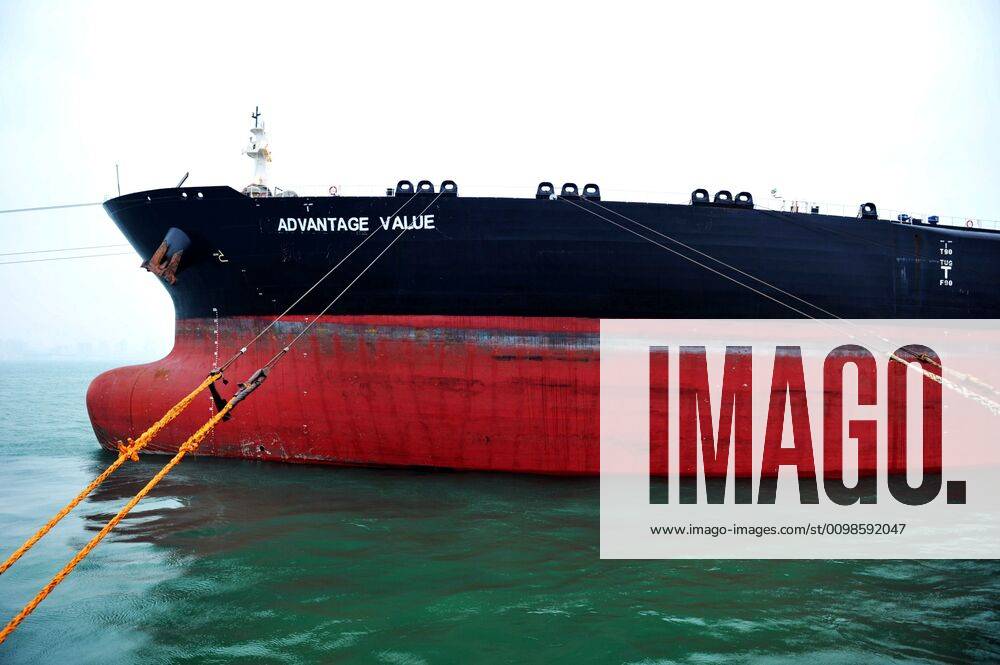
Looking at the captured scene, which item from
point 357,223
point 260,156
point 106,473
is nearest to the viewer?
point 106,473

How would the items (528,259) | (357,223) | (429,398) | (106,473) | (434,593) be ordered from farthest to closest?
(357,223) → (528,259) → (429,398) → (434,593) → (106,473)

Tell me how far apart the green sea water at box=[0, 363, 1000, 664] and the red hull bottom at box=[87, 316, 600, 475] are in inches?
58.2

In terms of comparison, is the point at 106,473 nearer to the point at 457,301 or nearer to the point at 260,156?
the point at 457,301

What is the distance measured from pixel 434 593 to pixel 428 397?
17.7 ft

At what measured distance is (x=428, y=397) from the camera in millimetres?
12328

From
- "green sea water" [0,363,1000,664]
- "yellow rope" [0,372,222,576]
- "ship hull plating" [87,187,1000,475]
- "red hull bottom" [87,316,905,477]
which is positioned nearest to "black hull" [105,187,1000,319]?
"ship hull plating" [87,187,1000,475]

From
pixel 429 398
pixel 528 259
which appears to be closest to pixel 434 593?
pixel 429 398

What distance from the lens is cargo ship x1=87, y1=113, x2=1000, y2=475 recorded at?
12.3 metres

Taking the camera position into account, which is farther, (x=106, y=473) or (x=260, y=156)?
(x=260, y=156)

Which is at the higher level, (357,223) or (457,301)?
(357,223)

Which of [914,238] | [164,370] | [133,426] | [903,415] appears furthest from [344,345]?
[914,238]

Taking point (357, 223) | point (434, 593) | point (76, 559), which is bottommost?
point (434, 593)

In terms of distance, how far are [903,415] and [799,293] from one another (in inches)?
139

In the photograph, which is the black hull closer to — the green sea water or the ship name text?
the ship name text
